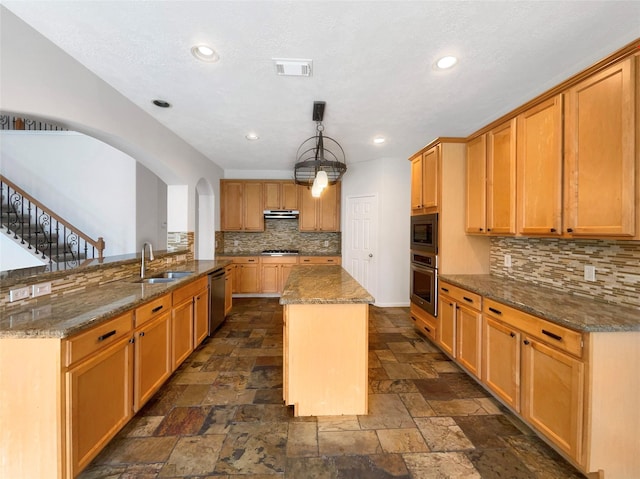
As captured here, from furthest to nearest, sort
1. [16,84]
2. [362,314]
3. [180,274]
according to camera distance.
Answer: [180,274], [362,314], [16,84]

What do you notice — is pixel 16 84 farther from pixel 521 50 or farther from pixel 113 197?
pixel 113 197

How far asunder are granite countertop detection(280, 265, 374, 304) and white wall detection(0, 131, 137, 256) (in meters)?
4.51

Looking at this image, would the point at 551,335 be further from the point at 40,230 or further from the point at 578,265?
the point at 40,230

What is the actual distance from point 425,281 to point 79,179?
670cm

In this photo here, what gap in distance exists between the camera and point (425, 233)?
10.3 feet

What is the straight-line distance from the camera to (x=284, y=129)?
3219 mm

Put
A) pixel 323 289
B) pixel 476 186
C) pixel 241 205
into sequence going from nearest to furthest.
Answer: pixel 323 289 < pixel 476 186 < pixel 241 205

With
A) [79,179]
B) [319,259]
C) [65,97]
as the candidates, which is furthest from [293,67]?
[79,179]

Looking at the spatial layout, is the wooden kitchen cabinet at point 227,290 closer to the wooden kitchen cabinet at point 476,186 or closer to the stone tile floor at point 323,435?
the stone tile floor at point 323,435

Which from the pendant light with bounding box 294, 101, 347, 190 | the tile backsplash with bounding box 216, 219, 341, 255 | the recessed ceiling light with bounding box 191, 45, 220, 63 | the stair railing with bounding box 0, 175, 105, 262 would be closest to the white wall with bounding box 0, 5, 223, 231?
the recessed ceiling light with bounding box 191, 45, 220, 63

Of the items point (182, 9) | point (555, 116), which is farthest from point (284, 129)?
point (555, 116)

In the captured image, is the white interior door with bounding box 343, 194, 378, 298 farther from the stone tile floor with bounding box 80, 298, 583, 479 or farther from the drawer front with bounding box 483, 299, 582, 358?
the drawer front with bounding box 483, 299, 582, 358

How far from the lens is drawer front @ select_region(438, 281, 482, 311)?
227 centimetres

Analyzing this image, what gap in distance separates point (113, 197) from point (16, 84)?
14.4ft
